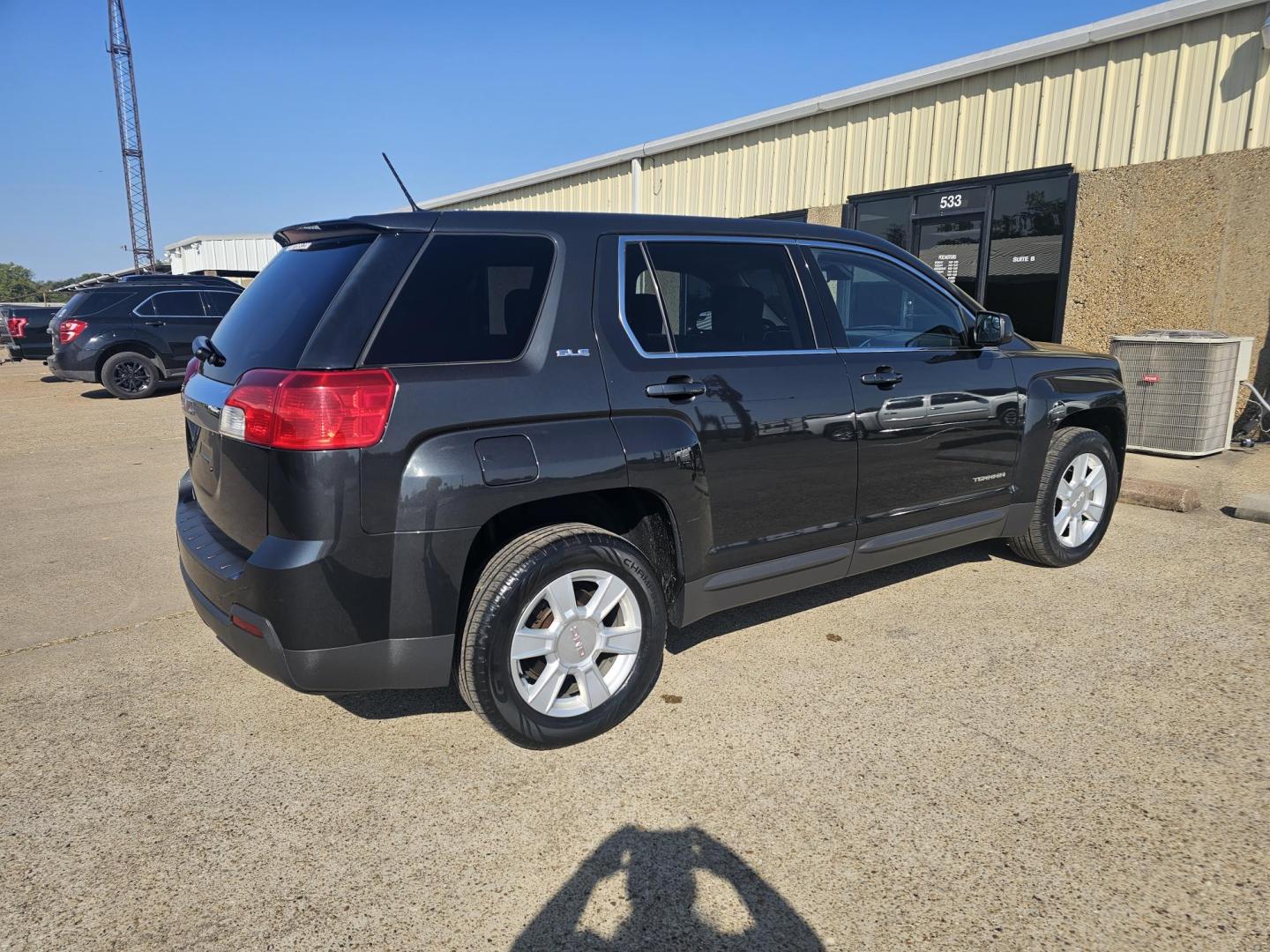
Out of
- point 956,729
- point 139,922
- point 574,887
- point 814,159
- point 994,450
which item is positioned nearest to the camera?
point 139,922

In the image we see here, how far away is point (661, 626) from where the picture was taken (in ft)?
9.96

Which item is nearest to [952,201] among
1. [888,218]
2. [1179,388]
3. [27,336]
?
[888,218]

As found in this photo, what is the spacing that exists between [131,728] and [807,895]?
96.1 inches

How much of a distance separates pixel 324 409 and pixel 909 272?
291cm

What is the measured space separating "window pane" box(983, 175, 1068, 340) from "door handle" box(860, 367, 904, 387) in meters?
6.59

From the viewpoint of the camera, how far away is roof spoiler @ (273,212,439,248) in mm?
2684

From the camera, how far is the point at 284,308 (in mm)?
2781

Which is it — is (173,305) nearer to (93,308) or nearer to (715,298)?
(93,308)

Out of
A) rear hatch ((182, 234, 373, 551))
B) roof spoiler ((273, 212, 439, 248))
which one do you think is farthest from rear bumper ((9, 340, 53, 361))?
roof spoiler ((273, 212, 439, 248))

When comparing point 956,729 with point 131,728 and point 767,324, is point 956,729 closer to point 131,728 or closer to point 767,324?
point 767,324

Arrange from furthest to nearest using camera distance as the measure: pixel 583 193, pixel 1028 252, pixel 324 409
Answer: pixel 583 193 → pixel 1028 252 → pixel 324 409

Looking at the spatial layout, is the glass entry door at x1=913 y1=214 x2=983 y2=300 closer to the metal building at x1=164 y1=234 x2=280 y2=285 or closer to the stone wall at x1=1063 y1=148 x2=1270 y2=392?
the stone wall at x1=1063 y1=148 x2=1270 y2=392

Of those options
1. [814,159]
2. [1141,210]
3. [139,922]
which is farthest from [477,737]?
[814,159]

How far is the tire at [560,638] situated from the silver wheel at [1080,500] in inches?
109
